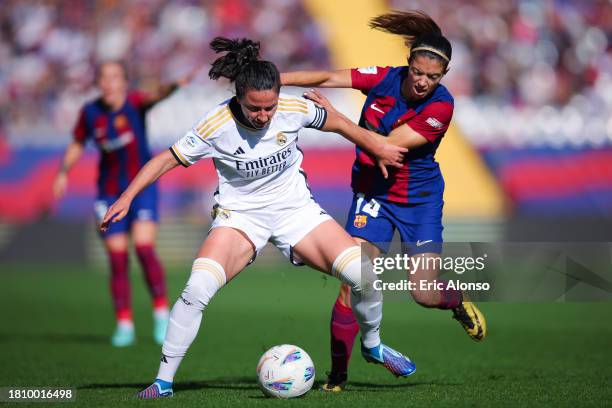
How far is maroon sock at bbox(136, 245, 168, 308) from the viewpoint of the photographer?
9797mm

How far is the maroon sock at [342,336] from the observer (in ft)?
21.0

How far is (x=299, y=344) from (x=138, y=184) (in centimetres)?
404

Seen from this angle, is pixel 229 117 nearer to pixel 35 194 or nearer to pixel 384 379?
pixel 384 379

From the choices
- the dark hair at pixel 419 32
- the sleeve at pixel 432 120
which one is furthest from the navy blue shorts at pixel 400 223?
the dark hair at pixel 419 32

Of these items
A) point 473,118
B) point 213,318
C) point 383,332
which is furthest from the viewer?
point 473,118

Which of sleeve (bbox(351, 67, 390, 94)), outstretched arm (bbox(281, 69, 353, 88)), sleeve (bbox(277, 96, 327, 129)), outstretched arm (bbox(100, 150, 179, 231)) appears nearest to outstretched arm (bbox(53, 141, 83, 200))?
outstretched arm (bbox(281, 69, 353, 88))

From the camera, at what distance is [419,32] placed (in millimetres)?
6738

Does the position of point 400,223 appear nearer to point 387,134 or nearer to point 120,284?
point 387,134

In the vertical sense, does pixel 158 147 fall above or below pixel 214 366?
above

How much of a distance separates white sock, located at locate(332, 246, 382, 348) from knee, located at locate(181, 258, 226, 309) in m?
0.81

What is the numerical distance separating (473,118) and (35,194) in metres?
9.39

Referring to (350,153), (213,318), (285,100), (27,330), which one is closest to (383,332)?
(213,318)

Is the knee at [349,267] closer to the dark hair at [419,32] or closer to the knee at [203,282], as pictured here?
the knee at [203,282]

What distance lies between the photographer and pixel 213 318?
11.9 metres
